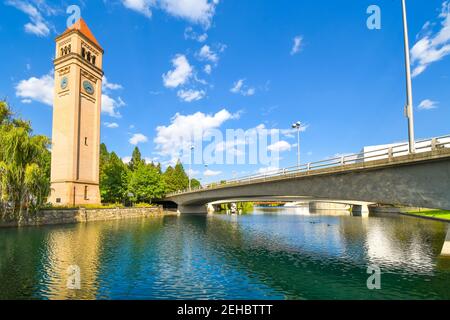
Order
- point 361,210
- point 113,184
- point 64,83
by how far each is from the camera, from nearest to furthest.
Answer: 1. point 64,83
2. point 113,184
3. point 361,210

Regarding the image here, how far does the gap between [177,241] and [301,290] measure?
1685cm

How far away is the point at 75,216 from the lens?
4500 centimetres

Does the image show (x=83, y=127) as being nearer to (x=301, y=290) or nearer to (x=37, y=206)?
(x=37, y=206)

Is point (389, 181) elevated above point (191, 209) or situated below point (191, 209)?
above

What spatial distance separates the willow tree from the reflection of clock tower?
1652 cm

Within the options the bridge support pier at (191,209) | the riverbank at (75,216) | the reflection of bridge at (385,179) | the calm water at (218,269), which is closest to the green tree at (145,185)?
the bridge support pier at (191,209)

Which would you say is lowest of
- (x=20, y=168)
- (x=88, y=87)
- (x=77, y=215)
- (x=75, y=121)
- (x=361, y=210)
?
(x=361, y=210)

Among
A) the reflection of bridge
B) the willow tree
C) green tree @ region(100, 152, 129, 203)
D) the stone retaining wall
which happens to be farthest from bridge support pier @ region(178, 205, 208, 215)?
the reflection of bridge

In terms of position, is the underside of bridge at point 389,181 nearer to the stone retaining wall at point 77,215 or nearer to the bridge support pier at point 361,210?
the stone retaining wall at point 77,215

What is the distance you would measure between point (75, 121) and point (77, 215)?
1906 centimetres

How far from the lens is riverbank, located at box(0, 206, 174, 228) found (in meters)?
36.8

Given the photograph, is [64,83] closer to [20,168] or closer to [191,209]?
[20,168]

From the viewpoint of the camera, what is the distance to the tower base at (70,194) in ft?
166

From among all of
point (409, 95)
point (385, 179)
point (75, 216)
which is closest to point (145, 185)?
point (75, 216)
